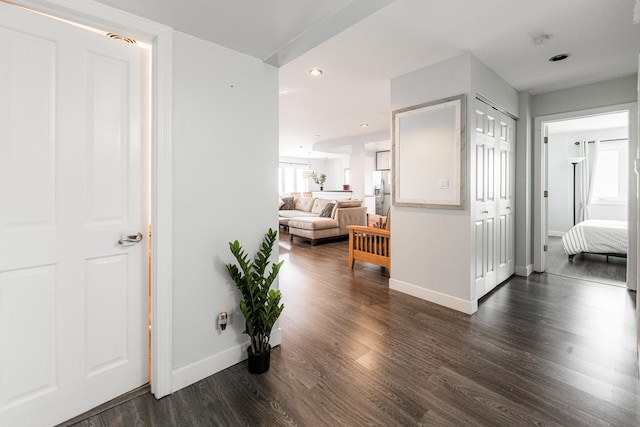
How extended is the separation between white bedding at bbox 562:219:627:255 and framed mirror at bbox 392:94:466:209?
3.39 meters

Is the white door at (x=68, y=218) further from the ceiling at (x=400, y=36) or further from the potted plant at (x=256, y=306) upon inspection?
the potted plant at (x=256, y=306)

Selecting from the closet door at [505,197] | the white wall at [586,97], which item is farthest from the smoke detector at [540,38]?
the white wall at [586,97]

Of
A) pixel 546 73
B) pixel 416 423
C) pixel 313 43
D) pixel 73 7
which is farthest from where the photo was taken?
pixel 546 73

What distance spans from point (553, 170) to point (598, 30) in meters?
5.65

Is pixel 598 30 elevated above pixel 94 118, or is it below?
above

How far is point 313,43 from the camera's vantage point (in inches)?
71.7

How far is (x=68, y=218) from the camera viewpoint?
4.82 ft

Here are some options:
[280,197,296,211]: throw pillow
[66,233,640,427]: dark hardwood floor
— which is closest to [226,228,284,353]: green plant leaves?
[66,233,640,427]: dark hardwood floor

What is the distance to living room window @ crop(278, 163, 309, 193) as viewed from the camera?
38.7 ft

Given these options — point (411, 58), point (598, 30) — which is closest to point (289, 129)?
point (411, 58)

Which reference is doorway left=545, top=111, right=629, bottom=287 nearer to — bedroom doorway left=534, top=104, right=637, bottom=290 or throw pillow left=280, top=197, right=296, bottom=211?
bedroom doorway left=534, top=104, right=637, bottom=290

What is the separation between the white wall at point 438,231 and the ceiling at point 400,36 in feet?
Result: 0.43

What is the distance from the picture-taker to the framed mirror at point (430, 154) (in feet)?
9.16

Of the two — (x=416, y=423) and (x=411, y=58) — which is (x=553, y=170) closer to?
(x=411, y=58)
